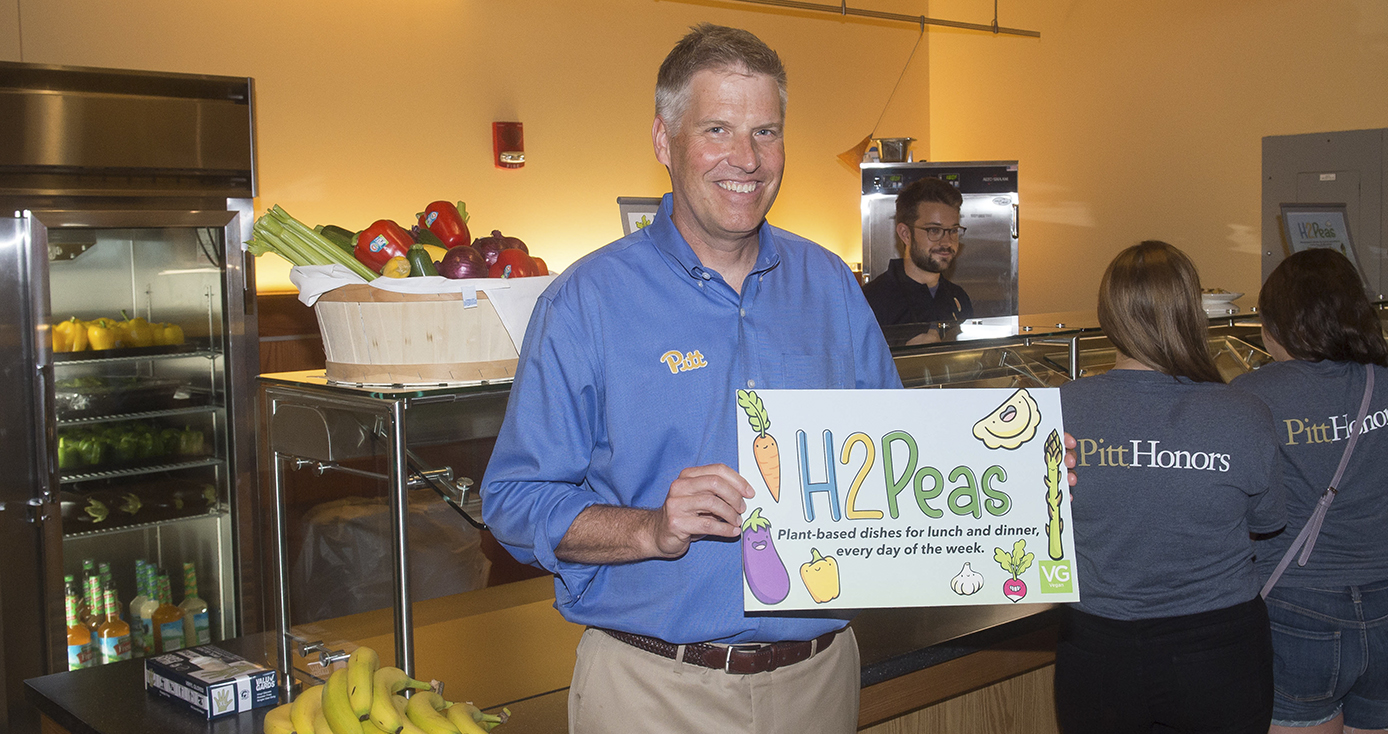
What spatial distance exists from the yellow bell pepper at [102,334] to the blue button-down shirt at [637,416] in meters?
2.94

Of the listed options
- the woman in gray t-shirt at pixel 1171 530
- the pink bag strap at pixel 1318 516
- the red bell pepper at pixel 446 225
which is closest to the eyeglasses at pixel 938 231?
the pink bag strap at pixel 1318 516

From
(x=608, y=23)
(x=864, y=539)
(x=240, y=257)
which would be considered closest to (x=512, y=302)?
(x=864, y=539)

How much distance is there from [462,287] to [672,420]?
509mm

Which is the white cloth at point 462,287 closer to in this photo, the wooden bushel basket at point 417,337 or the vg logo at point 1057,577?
the wooden bushel basket at point 417,337

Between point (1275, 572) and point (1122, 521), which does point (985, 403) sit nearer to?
point (1122, 521)

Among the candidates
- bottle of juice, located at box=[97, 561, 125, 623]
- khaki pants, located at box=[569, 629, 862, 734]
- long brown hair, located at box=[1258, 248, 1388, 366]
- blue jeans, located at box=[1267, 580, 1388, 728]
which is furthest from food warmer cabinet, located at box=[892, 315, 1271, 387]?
bottle of juice, located at box=[97, 561, 125, 623]

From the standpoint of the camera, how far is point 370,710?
5.01 feet

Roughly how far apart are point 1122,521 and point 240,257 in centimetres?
322

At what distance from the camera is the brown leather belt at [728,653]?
1491mm

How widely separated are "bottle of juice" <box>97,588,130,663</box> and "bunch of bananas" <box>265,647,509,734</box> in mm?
2687

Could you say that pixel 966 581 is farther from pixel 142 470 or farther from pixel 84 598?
pixel 84 598

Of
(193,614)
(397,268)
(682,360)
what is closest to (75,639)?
(193,614)

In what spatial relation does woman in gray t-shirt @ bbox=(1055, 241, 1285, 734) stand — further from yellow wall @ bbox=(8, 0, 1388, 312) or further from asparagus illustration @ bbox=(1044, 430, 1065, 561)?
yellow wall @ bbox=(8, 0, 1388, 312)

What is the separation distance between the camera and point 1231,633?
2051mm
